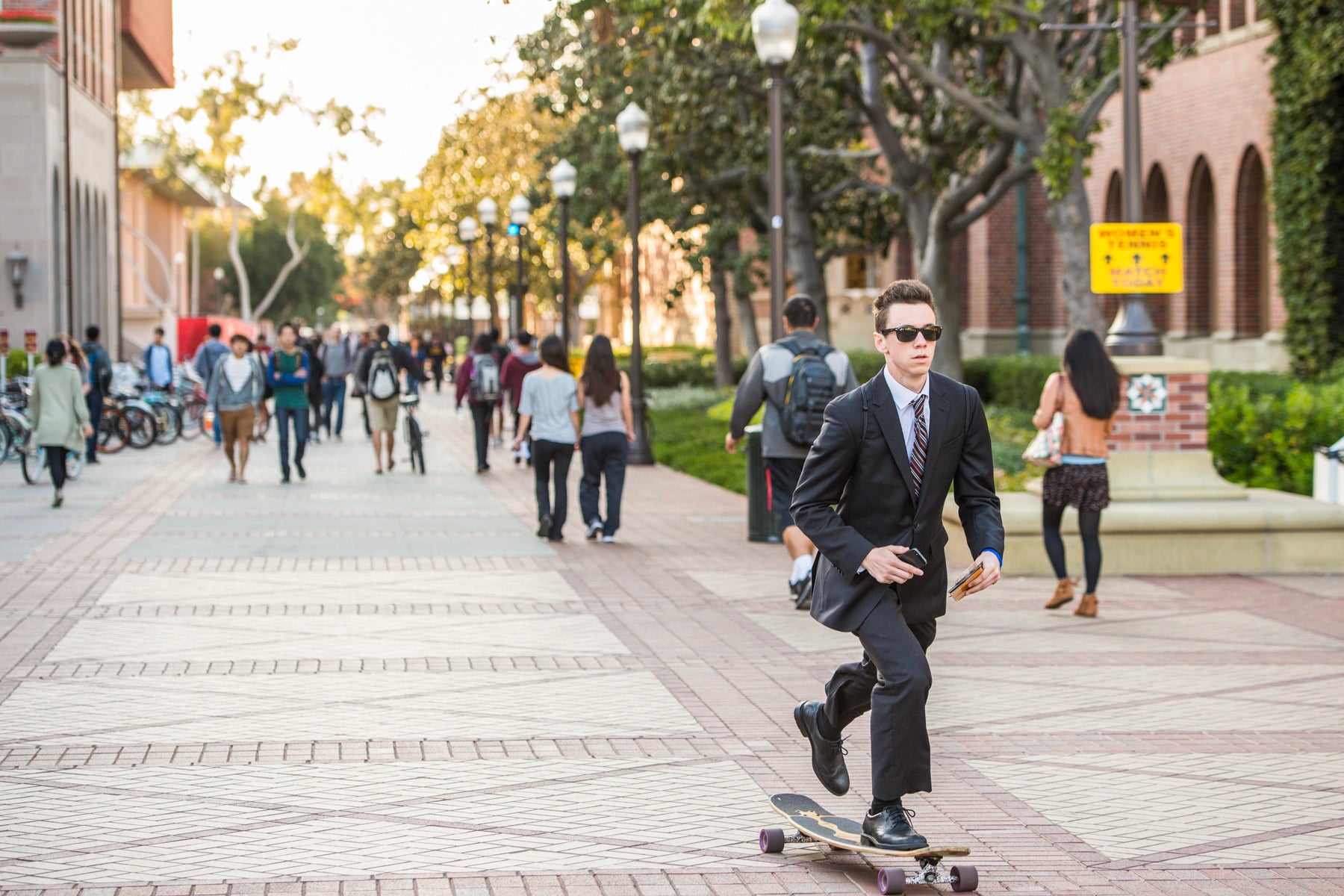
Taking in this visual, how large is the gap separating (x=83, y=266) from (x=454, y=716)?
37.8m

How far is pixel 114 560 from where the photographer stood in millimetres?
12820

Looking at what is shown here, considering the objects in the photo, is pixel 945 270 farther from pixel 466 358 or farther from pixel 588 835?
pixel 588 835

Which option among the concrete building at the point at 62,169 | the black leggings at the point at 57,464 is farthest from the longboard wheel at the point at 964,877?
the concrete building at the point at 62,169

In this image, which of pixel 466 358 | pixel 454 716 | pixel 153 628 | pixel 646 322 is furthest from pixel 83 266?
pixel 454 716

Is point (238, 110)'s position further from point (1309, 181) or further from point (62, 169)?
point (1309, 181)

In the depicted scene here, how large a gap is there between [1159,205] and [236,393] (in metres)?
19.4

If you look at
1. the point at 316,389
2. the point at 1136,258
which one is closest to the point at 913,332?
the point at 1136,258

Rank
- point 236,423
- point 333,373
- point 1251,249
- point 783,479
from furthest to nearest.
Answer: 1. point 333,373
2. point 1251,249
3. point 236,423
4. point 783,479

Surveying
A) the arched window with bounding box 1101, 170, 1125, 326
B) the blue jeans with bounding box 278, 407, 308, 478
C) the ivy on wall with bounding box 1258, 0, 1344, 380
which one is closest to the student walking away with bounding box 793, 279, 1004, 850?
the blue jeans with bounding box 278, 407, 308, 478

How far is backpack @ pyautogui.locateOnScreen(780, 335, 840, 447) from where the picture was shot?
10.4m

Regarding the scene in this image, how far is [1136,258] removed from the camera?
1280 cm

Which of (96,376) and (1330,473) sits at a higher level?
(96,376)

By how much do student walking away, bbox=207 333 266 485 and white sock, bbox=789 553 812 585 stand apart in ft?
33.3

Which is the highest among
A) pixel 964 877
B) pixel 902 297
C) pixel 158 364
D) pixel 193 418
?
pixel 158 364
